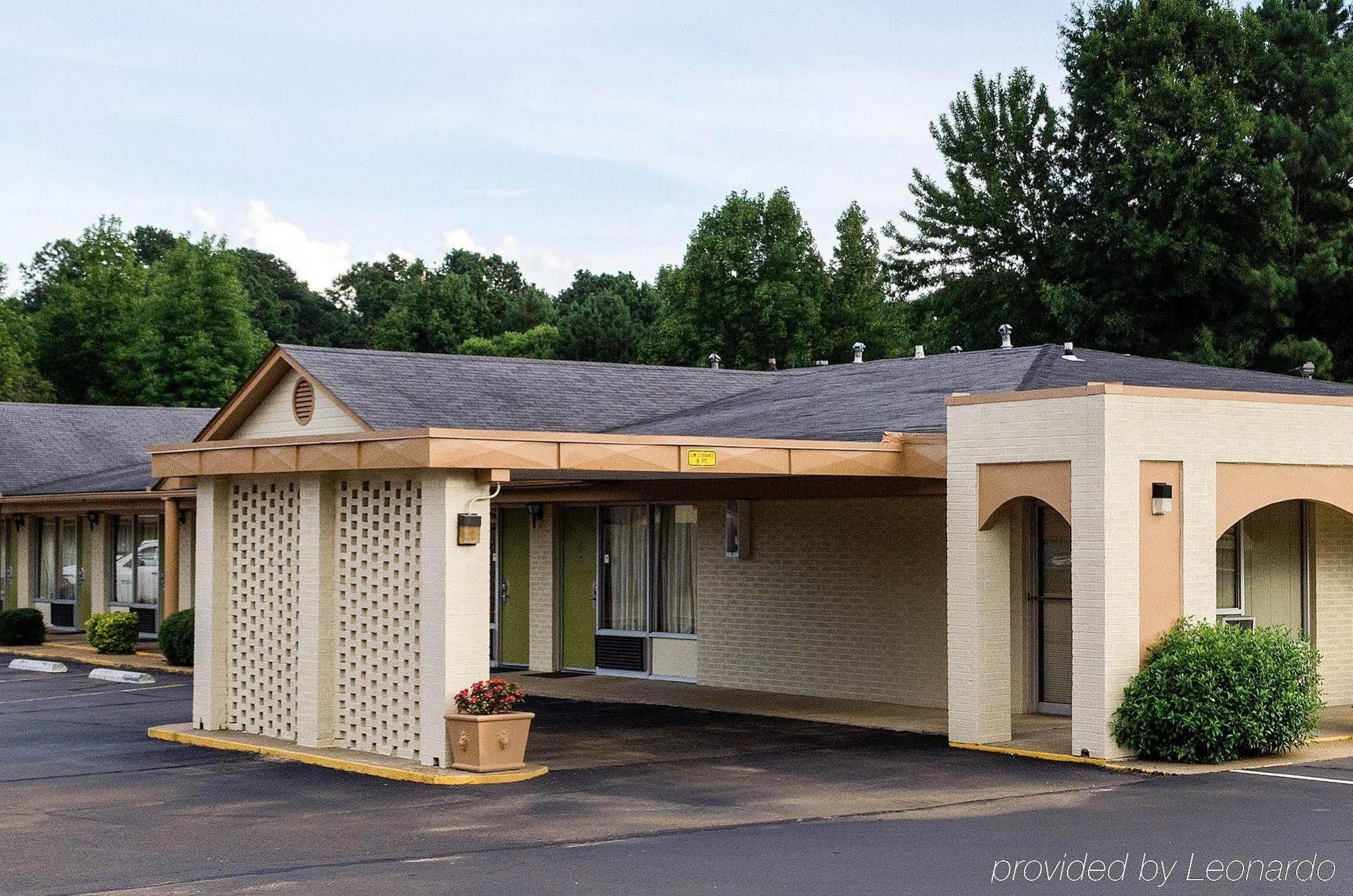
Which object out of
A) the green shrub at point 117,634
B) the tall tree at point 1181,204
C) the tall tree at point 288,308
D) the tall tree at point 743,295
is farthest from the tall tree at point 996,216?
the tall tree at point 288,308

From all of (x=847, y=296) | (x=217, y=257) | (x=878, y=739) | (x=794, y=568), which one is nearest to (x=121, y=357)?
(x=217, y=257)

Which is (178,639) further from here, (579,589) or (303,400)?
(579,589)

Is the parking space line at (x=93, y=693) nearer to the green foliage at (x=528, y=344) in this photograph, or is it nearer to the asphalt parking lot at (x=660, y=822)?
the asphalt parking lot at (x=660, y=822)

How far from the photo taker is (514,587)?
82.2 ft

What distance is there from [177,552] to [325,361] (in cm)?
734

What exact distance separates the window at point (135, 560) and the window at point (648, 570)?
36.7ft

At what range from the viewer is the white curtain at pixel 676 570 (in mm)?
22406

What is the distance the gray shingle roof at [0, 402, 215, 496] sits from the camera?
34.0 metres

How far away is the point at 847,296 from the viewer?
5831 centimetres

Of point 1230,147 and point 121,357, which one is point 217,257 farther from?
point 1230,147

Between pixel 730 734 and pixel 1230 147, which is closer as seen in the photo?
pixel 730 734

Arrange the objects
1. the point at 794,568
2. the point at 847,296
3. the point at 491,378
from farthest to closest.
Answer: the point at 847,296
the point at 491,378
the point at 794,568

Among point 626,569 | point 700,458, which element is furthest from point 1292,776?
point 626,569

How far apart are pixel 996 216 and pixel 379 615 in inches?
1105
